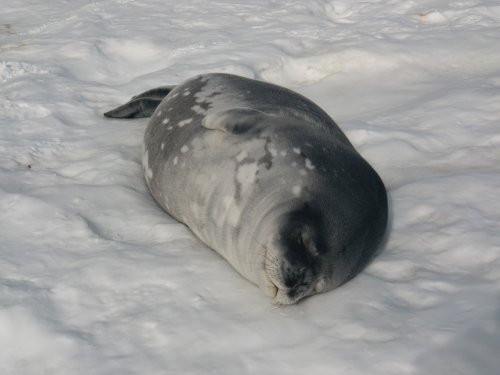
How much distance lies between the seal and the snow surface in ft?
0.31

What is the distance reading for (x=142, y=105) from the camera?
385 cm

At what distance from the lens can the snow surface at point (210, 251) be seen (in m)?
2.00

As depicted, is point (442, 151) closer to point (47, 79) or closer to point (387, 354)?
point (387, 354)

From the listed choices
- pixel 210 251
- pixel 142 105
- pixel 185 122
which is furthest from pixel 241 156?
pixel 142 105

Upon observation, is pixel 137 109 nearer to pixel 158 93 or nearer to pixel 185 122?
pixel 158 93

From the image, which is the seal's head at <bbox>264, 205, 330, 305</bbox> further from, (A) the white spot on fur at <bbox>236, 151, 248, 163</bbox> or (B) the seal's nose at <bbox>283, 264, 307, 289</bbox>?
(A) the white spot on fur at <bbox>236, 151, 248, 163</bbox>

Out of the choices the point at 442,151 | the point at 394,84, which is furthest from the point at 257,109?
the point at 394,84

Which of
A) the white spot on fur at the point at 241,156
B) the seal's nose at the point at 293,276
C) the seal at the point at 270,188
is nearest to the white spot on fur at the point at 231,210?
the seal at the point at 270,188

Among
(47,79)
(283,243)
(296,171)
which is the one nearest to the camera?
(283,243)

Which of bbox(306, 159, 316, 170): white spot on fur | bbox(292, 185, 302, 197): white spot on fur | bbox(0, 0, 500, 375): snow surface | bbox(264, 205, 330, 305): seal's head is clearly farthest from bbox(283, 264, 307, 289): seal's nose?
bbox(306, 159, 316, 170): white spot on fur

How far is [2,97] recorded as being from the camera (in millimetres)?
4043

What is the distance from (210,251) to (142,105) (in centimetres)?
148

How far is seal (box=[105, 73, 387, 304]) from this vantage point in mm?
2287

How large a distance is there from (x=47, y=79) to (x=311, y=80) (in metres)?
1.78
